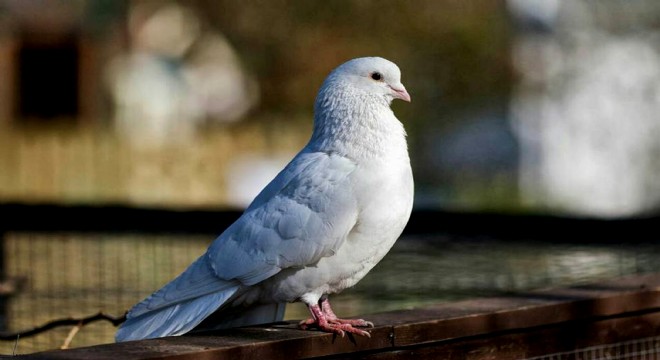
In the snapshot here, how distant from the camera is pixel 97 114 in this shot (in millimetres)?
12414

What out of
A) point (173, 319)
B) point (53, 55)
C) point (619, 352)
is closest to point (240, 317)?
point (173, 319)

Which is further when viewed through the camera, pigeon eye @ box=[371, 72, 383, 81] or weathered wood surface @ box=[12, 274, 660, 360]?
pigeon eye @ box=[371, 72, 383, 81]

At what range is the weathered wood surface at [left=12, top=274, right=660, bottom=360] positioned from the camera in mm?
2230

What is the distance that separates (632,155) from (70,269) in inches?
196

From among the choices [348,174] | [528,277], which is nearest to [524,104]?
[528,277]

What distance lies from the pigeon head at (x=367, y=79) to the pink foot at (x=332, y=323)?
1.90 ft

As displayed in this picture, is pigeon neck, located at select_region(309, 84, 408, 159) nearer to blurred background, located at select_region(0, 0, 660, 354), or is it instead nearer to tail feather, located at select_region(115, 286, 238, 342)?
tail feather, located at select_region(115, 286, 238, 342)

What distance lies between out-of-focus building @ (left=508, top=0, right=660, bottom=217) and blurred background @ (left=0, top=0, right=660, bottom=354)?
0.02 m

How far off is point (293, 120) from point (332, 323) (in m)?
9.35

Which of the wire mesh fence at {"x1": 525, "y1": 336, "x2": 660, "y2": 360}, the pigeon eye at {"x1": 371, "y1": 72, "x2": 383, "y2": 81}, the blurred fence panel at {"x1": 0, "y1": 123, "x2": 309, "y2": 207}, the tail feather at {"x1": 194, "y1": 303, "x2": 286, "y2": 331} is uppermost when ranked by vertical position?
the blurred fence panel at {"x1": 0, "y1": 123, "x2": 309, "y2": 207}

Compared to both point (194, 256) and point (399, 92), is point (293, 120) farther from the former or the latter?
point (399, 92)

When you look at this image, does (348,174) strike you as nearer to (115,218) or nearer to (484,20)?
(115,218)

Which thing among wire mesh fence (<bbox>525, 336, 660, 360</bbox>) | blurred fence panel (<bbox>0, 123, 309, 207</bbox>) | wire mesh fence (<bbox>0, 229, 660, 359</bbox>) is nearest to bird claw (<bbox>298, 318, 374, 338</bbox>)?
wire mesh fence (<bbox>525, 336, 660, 360</bbox>)

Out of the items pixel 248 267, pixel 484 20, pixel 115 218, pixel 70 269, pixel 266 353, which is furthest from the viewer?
pixel 484 20
